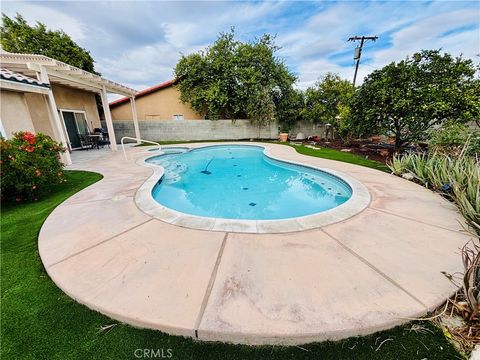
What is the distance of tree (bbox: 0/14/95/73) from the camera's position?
14641 millimetres

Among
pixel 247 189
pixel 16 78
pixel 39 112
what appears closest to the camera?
pixel 16 78

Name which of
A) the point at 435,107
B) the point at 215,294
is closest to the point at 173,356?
the point at 215,294

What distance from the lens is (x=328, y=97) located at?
15188mm

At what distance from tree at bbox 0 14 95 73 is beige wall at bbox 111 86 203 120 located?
15.1 feet

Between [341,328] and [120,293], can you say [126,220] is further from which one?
[341,328]

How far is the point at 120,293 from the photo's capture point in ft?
6.79

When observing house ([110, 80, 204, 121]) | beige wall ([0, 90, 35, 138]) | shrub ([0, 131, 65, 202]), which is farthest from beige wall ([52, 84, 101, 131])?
shrub ([0, 131, 65, 202])

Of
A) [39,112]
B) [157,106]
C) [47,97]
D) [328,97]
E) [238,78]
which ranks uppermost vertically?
[238,78]

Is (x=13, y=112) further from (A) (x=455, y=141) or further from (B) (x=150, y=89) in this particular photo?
(A) (x=455, y=141)

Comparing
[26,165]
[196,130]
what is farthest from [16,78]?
[196,130]

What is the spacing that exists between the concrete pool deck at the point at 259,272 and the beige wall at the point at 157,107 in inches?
641

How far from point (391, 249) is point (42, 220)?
19.7ft

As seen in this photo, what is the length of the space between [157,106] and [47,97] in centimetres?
1121

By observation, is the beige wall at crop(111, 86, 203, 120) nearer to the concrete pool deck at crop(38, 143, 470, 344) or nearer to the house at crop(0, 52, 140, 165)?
the house at crop(0, 52, 140, 165)
